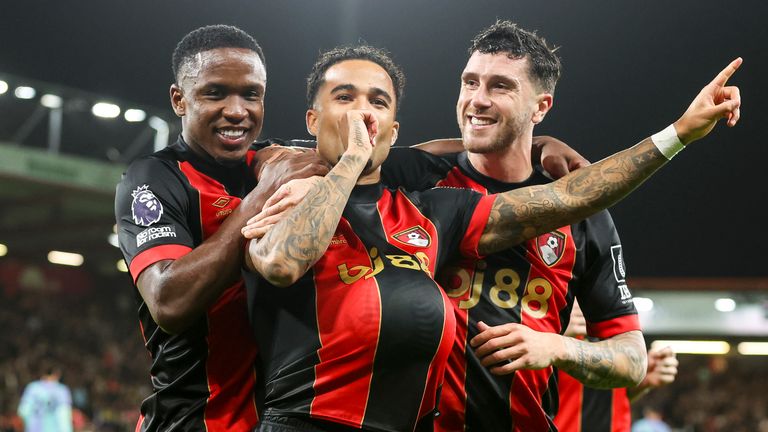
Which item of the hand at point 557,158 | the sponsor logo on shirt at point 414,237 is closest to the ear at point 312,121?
the sponsor logo on shirt at point 414,237

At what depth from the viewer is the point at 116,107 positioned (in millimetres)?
19219

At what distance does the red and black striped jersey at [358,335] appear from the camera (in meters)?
2.85

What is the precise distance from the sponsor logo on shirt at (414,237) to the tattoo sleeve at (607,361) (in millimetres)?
641

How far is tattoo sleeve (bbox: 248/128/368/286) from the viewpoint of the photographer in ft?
9.05

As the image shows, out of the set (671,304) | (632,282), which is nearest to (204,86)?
(632,282)

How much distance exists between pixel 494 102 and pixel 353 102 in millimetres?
827

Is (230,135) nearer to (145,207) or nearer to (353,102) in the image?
(145,207)

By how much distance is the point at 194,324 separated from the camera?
10.9 ft

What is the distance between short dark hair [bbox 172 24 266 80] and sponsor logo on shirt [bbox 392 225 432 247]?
3.35 ft

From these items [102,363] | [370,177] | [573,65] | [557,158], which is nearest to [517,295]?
[557,158]

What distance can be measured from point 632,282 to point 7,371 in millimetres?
13172

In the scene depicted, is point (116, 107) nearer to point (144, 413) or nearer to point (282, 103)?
point (282, 103)

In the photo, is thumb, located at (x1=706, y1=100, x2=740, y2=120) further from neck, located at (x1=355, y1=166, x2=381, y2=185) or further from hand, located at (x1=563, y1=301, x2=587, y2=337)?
hand, located at (x1=563, y1=301, x2=587, y2=337)

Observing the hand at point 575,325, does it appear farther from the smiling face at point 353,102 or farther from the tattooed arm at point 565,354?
the smiling face at point 353,102
